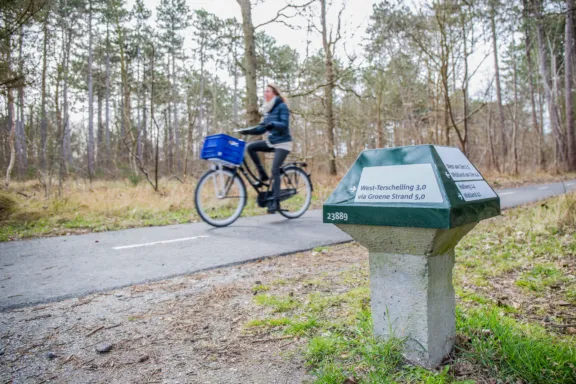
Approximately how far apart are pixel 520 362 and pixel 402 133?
15.7 meters

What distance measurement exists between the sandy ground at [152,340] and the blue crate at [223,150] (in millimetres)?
3038

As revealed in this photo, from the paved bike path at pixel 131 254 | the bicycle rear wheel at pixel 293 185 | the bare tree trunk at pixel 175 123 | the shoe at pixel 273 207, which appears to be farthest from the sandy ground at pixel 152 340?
the bare tree trunk at pixel 175 123

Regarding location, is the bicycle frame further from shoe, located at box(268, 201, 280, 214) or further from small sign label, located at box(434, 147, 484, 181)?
small sign label, located at box(434, 147, 484, 181)

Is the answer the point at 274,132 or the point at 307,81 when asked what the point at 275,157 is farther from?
the point at 307,81

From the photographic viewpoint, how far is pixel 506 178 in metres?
16.9

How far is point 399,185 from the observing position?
166 cm

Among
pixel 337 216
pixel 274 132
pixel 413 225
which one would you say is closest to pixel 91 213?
pixel 274 132

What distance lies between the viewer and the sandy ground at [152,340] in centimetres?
170

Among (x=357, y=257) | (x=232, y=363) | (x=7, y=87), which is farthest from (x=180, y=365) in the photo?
(x=7, y=87)

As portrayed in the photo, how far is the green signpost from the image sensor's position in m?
1.56

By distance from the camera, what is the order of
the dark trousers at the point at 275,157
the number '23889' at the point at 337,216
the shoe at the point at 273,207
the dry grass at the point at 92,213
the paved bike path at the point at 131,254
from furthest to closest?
the shoe at the point at 273,207 < the dark trousers at the point at 275,157 < the dry grass at the point at 92,213 < the paved bike path at the point at 131,254 < the number '23889' at the point at 337,216

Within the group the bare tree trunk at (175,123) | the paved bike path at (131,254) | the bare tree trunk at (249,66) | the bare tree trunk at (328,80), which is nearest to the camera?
the paved bike path at (131,254)

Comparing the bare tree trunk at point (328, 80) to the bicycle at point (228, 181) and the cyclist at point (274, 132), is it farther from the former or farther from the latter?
the cyclist at point (274, 132)

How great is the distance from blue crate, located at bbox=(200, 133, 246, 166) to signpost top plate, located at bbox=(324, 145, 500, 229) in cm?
415
